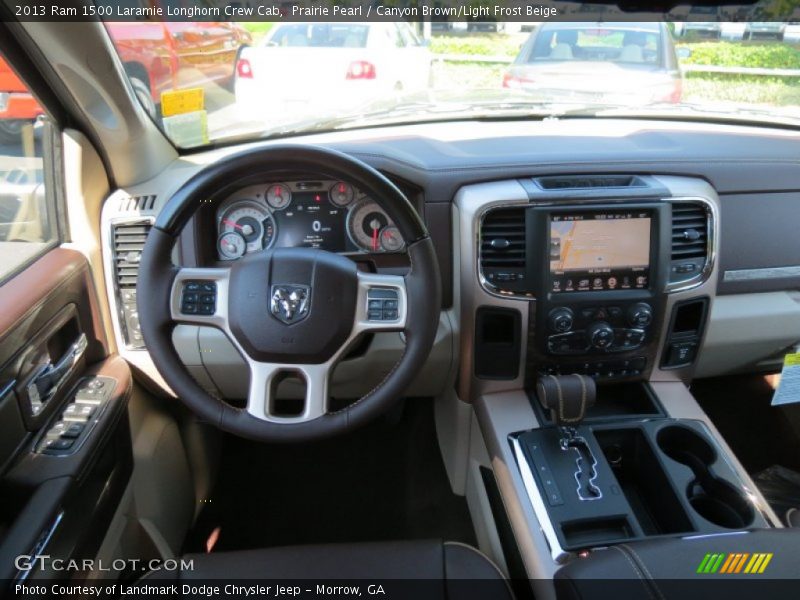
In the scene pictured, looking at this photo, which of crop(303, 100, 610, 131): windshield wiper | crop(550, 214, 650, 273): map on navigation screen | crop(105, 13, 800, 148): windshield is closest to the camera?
crop(550, 214, 650, 273): map on navigation screen

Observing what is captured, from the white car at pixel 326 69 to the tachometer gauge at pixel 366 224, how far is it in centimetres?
62

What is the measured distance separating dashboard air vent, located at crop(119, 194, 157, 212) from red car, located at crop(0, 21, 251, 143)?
27cm

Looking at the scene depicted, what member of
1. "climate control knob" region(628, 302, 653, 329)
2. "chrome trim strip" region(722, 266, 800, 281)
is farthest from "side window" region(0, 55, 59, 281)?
"chrome trim strip" region(722, 266, 800, 281)

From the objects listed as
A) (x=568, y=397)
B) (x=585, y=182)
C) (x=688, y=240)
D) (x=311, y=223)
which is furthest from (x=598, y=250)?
(x=311, y=223)

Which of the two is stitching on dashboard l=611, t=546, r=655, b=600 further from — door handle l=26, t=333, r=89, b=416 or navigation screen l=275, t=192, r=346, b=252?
door handle l=26, t=333, r=89, b=416

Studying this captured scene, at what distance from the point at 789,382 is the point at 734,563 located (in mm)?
1195

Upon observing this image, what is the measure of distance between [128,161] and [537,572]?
1.64 meters

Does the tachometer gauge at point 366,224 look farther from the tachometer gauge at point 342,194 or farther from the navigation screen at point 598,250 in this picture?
the navigation screen at point 598,250

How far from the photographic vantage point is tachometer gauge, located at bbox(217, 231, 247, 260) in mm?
1979

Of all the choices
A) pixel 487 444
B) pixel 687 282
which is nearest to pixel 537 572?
pixel 487 444

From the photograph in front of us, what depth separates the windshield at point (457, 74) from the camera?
2.10 meters

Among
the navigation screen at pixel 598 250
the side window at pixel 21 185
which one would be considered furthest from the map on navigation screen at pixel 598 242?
the side window at pixel 21 185

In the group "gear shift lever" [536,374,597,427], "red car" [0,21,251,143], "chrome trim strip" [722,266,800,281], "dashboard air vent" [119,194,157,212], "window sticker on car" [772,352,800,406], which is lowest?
"window sticker on car" [772,352,800,406]

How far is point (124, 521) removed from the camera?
188 cm
